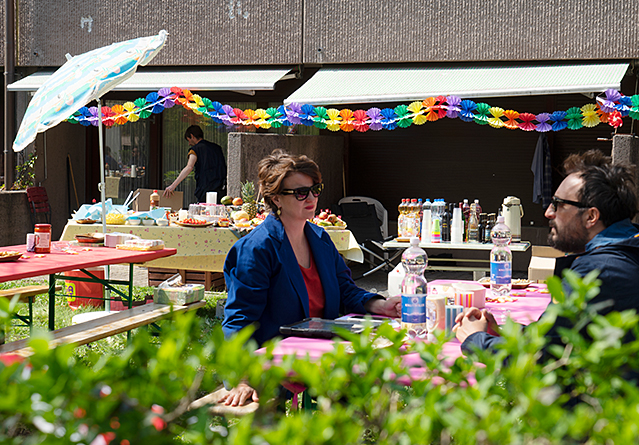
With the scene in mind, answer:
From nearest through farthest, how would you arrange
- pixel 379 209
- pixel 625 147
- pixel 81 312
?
pixel 81 312
pixel 625 147
pixel 379 209

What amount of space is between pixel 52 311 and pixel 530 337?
14.8 feet

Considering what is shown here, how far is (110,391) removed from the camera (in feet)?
3.57

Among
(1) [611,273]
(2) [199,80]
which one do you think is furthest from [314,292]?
(2) [199,80]

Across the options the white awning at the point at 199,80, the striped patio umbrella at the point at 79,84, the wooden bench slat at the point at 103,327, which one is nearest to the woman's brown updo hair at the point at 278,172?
the wooden bench slat at the point at 103,327

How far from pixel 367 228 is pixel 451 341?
6.38 m

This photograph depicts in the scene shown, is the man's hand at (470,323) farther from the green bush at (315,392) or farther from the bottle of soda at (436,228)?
the bottle of soda at (436,228)

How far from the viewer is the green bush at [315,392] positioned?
1007mm

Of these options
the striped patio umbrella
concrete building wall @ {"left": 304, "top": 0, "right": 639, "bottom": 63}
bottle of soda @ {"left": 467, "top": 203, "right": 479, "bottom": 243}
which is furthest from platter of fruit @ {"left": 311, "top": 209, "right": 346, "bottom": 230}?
concrete building wall @ {"left": 304, "top": 0, "right": 639, "bottom": 63}

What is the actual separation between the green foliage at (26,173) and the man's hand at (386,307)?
8.85 m

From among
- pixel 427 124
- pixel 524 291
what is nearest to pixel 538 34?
pixel 427 124

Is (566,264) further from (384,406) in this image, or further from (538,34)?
(538,34)

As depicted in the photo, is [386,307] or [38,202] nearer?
[386,307]

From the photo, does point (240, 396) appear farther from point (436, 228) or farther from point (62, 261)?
point (436, 228)

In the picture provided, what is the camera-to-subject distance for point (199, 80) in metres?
9.65
